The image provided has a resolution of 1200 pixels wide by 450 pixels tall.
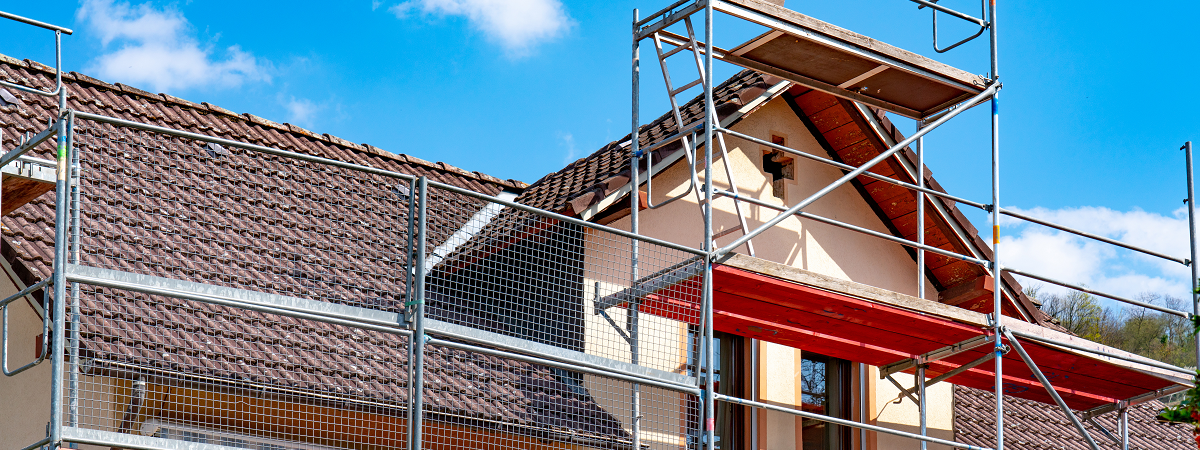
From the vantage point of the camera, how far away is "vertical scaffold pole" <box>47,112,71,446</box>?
19.1ft

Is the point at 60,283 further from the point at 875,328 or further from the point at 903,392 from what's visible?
the point at 903,392

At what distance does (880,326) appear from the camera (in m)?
9.97

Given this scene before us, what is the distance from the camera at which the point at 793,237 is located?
37.5 ft

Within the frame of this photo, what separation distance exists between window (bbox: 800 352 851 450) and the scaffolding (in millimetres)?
774

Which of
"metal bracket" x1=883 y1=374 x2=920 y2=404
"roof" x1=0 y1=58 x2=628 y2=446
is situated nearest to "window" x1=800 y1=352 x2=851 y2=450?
"metal bracket" x1=883 y1=374 x2=920 y2=404

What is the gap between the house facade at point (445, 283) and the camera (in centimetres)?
812

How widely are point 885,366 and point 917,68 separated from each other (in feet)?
8.25

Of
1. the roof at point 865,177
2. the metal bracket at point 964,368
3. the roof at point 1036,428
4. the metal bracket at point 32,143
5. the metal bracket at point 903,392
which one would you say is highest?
the roof at point 865,177

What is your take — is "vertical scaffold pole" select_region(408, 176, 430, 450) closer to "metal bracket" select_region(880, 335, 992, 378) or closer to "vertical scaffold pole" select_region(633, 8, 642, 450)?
"vertical scaffold pole" select_region(633, 8, 642, 450)

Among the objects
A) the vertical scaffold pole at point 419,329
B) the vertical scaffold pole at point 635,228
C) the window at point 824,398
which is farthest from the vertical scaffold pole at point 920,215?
the vertical scaffold pole at point 419,329

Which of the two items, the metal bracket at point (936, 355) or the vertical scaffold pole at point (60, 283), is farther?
the metal bracket at point (936, 355)

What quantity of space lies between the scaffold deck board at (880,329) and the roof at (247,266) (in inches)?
54.7

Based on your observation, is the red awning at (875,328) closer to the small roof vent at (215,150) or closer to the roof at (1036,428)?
the roof at (1036,428)

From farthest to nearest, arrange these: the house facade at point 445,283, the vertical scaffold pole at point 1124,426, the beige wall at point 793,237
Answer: the vertical scaffold pole at point 1124,426 < the beige wall at point 793,237 < the house facade at point 445,283
